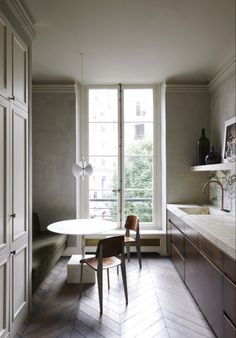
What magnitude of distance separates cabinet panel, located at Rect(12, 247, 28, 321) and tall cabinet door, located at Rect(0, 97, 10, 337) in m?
0.13

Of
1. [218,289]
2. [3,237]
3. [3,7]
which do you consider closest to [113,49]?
[3,7]

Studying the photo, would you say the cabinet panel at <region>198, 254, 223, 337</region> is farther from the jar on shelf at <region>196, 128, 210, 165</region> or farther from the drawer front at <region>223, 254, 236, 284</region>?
the jar on shelf at <region>196, 128, 210, 165</region>

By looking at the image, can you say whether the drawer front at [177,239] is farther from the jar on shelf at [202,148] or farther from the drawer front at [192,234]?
the jar on shelf at [202,148]

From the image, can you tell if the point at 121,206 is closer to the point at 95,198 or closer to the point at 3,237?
the point at 95,198

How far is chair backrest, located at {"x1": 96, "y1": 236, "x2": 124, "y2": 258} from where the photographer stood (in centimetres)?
256

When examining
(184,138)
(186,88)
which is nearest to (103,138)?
(184,138)

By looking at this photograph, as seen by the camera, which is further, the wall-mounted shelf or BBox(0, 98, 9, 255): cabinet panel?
the wall-mounted shelf

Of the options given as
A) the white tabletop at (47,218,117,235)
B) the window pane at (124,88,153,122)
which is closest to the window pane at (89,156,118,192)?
the window pane at (124,88,153,122)

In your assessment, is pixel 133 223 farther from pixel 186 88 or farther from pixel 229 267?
pixel 186 88

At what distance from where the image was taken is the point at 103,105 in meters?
4.50

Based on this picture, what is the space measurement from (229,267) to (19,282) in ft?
5.44

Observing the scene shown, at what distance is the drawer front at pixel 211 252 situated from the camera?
1905mm

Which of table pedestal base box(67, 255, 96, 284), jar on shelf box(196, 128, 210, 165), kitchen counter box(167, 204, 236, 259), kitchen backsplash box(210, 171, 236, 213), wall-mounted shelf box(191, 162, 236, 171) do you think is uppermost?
jar on shelf box(196, 128, 210, 165)

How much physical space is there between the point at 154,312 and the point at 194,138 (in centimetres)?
259
